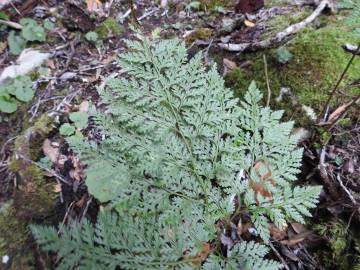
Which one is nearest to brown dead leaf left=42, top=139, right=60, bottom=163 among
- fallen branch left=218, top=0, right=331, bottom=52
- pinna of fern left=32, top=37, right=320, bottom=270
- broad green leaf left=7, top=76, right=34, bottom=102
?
broad green leaf left=7, top=76, right=34, bottom=102

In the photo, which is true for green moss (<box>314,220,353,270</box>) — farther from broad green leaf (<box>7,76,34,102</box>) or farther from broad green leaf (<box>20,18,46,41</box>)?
broad green leaf (<box>20,18,46,41</box>)

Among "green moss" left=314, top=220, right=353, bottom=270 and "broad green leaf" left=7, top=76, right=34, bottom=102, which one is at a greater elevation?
"broad green leaf" left=7, top=76, right=34, bottom=102

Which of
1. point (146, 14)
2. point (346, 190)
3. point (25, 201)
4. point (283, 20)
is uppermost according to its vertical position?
point (146, 14)

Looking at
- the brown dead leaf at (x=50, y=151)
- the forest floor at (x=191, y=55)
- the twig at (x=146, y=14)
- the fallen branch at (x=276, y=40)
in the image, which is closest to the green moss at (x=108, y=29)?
the forest floor at (x=191, y=55)

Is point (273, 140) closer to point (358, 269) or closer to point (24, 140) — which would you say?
point (358, 269)

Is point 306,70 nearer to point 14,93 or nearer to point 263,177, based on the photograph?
point 263,177

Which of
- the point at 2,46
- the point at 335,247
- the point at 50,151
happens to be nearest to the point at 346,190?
the point at 335,247
